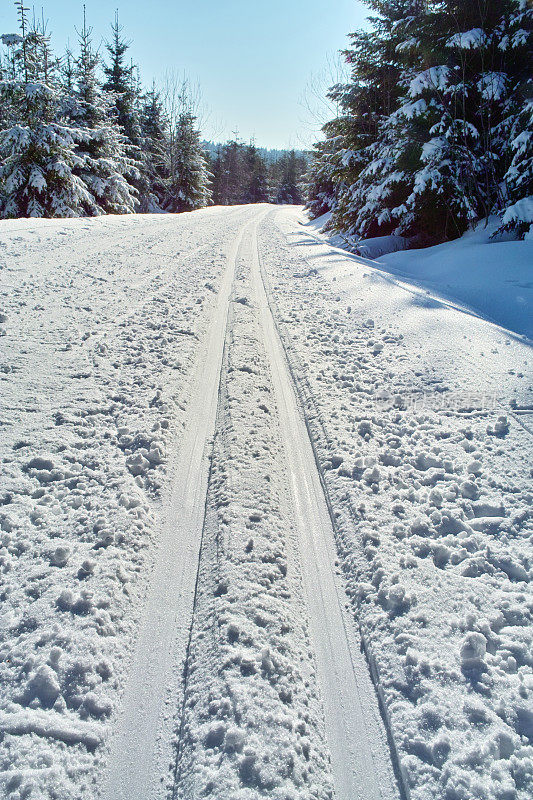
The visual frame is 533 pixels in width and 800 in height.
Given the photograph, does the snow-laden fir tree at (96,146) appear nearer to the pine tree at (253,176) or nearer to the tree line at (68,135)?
the tree line at (68,135)

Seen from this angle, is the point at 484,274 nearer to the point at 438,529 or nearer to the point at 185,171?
the point at 438,529

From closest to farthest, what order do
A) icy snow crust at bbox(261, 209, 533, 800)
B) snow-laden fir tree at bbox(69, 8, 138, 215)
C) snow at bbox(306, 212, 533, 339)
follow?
icy snow crust at bbox(261, 209, 533, 800), snow at bbox(306, 212, 533, 339), snow-laden fir tree at bbox(69, 8, 138, 215)

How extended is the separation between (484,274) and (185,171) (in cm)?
3273

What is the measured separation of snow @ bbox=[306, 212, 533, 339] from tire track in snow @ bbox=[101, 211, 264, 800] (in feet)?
→ 18.5

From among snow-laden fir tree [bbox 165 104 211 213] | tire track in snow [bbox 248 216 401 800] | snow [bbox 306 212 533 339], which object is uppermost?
snow-laden fir tree [bbox 165 104 211 213]

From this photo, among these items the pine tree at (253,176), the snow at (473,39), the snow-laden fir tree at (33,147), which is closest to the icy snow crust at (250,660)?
the snow at (473,39)

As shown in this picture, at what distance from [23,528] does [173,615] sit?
1.00m

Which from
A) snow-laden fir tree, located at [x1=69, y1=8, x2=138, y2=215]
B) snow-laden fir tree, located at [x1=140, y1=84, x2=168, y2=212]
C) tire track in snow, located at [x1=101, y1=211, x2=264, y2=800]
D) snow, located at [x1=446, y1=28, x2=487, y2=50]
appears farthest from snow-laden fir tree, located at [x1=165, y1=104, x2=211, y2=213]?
tire track in snow, located at [x1=101, y1=211, x2=264, y2=800]

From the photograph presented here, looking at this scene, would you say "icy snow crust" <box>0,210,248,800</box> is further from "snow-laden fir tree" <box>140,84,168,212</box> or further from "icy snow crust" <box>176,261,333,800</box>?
"snow-laden fir tree" <box>140,84,168,212</box>

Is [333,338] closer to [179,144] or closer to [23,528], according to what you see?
[23,528]

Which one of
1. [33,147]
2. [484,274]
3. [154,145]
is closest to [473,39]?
[484,274]

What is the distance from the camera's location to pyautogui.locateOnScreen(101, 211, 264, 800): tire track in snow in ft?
4.57

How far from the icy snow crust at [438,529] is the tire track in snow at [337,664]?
7 cm

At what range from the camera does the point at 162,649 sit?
176cm
